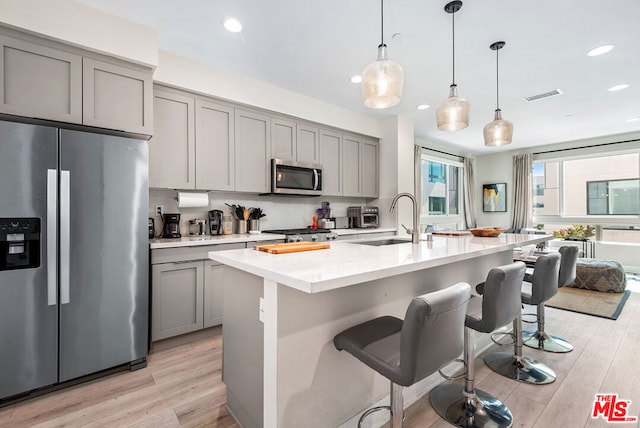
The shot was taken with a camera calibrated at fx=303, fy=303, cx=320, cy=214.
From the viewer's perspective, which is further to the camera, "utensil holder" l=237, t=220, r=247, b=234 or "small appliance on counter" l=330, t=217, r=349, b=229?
"small appliance on counter" l=330, t=217, r=349, b=229

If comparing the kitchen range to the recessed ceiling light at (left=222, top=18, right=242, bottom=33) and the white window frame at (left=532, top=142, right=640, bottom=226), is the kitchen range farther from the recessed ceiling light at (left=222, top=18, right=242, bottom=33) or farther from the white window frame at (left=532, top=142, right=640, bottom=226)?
the white window frame at (left=532, top=142, right=640, bottom=226)

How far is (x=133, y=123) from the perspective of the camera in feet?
7.73

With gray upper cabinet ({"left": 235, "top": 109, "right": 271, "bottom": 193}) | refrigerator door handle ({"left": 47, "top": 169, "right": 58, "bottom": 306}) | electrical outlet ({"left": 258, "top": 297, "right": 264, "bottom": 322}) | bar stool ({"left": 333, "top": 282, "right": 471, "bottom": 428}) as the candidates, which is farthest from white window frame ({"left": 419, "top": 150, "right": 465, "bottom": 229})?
refrigerator door handle ({"left": 47, "top": 169, "right": 58, "bottom": 306})

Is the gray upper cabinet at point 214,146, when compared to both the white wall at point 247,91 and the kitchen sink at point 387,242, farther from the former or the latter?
the kitchen sink at point 387,242

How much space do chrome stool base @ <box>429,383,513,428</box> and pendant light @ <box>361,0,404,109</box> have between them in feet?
5.91

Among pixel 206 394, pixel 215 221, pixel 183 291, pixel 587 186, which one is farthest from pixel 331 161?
pixel 587 186

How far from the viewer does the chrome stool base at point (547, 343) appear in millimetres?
2535

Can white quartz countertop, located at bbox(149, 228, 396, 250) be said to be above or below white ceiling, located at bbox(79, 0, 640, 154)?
below

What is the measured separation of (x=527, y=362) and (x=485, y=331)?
3.55 ft

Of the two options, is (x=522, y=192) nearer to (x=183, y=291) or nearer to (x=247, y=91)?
(x=247, y=91)

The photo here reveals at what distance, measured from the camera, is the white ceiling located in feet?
7.32

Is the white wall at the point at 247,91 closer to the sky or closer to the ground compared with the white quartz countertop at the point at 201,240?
closer to the sky

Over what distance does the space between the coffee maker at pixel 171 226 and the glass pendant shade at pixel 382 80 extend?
222 cm

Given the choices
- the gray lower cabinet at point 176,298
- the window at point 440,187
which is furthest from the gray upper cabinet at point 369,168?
the gray lower cabinet at point 176,298
